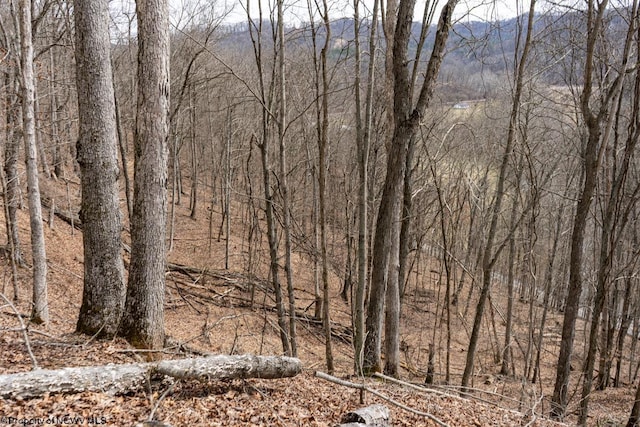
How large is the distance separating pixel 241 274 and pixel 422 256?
12119 millimetres

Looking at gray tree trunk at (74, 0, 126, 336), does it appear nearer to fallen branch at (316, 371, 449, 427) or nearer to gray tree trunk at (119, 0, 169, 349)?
gray tree trunk at (119, 0, 169, 349)

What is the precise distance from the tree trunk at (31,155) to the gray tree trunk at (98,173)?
7.61 feet

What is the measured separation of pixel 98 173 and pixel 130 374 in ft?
7.35

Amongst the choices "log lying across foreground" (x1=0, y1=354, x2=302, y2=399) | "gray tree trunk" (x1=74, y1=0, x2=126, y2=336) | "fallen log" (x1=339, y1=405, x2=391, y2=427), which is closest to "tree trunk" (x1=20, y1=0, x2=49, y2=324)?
"gray tree trunk" (x1=74, y1=0, x2=126, y2=336)

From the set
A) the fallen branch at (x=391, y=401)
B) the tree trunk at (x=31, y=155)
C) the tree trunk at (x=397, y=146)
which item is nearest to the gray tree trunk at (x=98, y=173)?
the tree trunk at (x=31, y=155)

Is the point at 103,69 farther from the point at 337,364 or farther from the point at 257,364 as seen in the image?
the point at 337,364

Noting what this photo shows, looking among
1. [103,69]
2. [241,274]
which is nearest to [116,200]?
[103,69]

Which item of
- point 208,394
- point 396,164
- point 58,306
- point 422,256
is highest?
point 396,164

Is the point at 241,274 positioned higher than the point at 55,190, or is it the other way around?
the point at 55,190

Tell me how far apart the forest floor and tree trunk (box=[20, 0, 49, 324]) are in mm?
461

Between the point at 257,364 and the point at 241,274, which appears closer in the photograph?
the point at 257,364

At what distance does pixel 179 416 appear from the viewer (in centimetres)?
354

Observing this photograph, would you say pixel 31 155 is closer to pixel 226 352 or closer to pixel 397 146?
pixel 397 146

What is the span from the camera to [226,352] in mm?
9938
